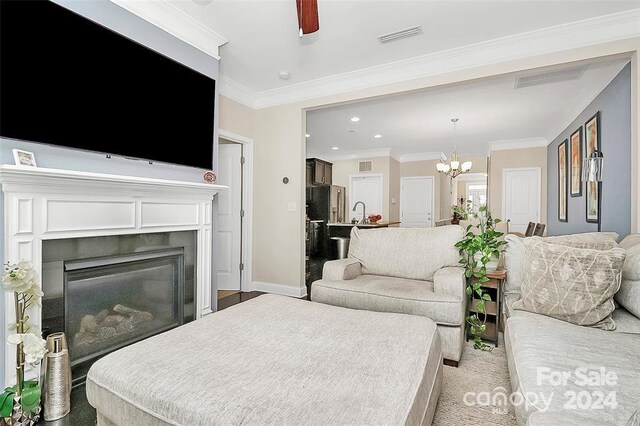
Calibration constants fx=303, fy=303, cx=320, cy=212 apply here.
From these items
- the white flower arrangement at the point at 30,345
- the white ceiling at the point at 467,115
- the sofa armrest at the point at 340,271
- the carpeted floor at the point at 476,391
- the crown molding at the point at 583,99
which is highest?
the white ceiling at the point at 467,115

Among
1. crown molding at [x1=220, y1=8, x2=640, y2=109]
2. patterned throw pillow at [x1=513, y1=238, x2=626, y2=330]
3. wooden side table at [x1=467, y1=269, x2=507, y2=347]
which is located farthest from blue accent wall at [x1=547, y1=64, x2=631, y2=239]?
patterned throw pillow at [x1=513, y1=238, x2=626, y2=330]

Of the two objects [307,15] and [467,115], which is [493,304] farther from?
[467,115]

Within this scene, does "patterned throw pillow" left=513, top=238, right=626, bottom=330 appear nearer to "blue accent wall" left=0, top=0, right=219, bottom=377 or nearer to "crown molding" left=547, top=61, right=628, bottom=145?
"crown molding" left=547, top=61, right=628, bottom=145

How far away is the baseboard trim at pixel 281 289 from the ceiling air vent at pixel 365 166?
501 centimetres

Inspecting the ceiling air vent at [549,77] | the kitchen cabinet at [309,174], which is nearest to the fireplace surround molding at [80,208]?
the ceiling air vent at [549,77]

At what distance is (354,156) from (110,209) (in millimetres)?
7048

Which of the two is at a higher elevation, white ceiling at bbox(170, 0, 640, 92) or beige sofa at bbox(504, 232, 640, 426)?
white ceiling at bbox(170, 0, 640, 92)

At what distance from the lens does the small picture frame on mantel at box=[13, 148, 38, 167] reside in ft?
5.39

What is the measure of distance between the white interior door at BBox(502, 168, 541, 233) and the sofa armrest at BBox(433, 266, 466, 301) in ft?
18.1

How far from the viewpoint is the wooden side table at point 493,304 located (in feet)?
7.93

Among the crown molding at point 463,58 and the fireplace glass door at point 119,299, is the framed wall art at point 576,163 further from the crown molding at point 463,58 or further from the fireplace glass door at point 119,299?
the fireplace glass door at point 119,299

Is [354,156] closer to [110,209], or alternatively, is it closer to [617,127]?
[617,127]

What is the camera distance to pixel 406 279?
110 inches

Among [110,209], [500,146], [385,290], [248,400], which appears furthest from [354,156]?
[248,400]
